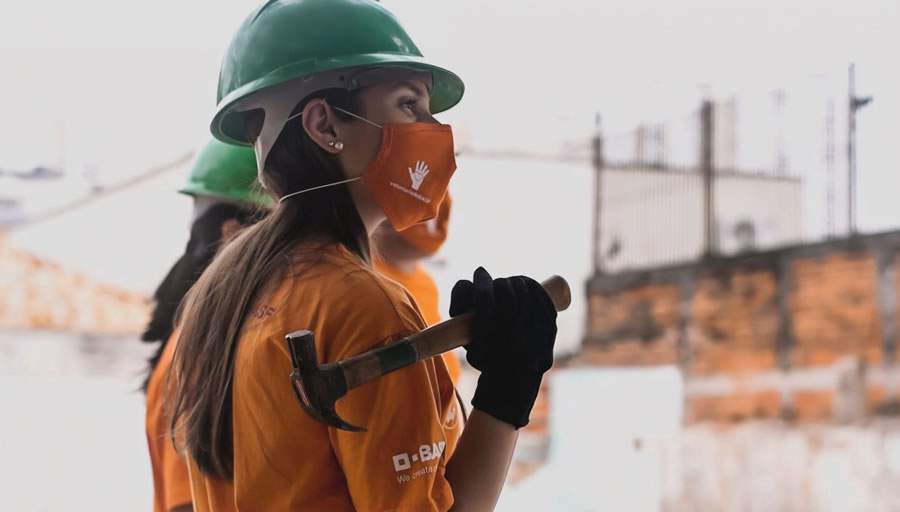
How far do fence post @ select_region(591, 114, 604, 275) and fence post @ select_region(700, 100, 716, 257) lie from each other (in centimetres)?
57

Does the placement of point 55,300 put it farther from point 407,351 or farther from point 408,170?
point 407,351

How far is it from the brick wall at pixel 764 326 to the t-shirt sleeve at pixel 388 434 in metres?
3.36

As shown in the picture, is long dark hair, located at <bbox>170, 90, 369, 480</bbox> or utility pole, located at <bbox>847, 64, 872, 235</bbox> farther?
utility pole, located at <bbox>847, 64, 872, 235</bbox>

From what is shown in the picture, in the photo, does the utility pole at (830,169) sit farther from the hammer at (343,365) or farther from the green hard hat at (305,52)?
the hammer at (343,365)

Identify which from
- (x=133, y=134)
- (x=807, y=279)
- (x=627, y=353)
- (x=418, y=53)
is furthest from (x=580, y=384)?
(x=418, y=53)

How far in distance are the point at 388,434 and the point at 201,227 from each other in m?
1.09

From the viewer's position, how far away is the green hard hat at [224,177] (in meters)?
1.93

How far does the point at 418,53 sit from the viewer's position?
1.15 m

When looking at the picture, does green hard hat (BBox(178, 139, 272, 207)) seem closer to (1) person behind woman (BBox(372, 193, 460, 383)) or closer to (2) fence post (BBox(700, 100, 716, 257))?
(1) person behind woman (BBox(372, 193, 460, 383))

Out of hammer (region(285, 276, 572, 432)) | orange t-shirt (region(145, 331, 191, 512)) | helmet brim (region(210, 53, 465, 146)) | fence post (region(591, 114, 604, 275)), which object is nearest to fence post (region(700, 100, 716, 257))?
fence post (region(591, 114, 604, 275))

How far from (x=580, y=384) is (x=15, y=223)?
2664 millimetres

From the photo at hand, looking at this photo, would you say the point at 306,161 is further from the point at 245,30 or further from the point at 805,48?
the point at 805,48

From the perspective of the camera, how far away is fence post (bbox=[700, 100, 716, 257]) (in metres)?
4.78

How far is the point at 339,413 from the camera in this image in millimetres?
940
